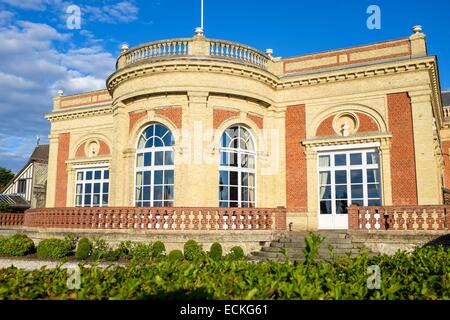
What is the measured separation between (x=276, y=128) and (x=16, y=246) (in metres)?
9.80

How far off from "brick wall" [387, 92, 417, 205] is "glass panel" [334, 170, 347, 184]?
164 cm

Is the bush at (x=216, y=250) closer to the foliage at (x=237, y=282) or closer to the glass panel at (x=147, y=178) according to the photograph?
the glass panel at (x=147, y=178)

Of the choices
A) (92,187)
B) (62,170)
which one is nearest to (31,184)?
(62,170)

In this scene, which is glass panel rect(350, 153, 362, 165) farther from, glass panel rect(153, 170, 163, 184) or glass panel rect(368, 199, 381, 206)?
glass panel rect(153, 170, 163, 184)

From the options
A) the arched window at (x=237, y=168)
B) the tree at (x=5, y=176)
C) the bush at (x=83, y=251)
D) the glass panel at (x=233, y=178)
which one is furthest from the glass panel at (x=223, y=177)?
the tree at (x=5, y=176)

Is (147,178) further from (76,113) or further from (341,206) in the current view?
(76,113)

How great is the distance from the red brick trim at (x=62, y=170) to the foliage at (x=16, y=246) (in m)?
8.29

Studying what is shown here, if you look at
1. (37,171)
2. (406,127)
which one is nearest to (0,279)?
(406,127)

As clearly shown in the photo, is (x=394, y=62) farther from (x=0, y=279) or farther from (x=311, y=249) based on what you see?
(x=0, y=279)

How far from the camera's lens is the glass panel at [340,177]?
14.7 metres

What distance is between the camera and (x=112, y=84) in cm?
1579

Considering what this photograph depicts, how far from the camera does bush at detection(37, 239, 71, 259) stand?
11.6 meters

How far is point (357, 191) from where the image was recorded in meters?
14.4

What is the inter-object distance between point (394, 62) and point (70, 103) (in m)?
15.9
